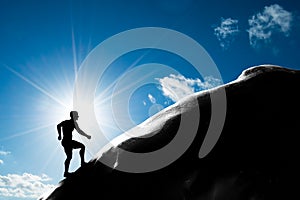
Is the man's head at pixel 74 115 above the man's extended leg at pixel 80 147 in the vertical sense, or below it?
above

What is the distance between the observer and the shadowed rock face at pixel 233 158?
7.89m

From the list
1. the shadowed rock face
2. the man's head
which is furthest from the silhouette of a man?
the shadowed rock face

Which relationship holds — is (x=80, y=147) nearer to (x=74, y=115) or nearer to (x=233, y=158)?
(x=74, y=115)

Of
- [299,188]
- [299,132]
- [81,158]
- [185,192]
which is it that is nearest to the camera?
[299,188]

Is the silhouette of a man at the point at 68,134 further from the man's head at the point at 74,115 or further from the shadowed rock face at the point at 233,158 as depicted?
the shadowed rock face at the point at 233,158

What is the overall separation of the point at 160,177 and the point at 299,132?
4694 millimetres

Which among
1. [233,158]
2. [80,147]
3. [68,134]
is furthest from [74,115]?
[233,158]

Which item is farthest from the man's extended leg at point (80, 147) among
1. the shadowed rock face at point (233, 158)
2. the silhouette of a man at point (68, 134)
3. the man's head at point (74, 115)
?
the man's head at point (74, 115)

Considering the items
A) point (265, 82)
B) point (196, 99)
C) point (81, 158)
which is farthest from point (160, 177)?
point (265, 82)

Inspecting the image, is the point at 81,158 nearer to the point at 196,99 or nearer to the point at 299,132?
the point at 196,99

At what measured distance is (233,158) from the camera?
28.3ft

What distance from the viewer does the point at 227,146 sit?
9102 mm

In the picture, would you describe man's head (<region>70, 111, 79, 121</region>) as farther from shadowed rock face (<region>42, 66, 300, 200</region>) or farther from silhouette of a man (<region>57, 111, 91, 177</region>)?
shadowed rock face (<region>42, 66, 300, 200</region>)

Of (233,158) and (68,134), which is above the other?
(68,134)
